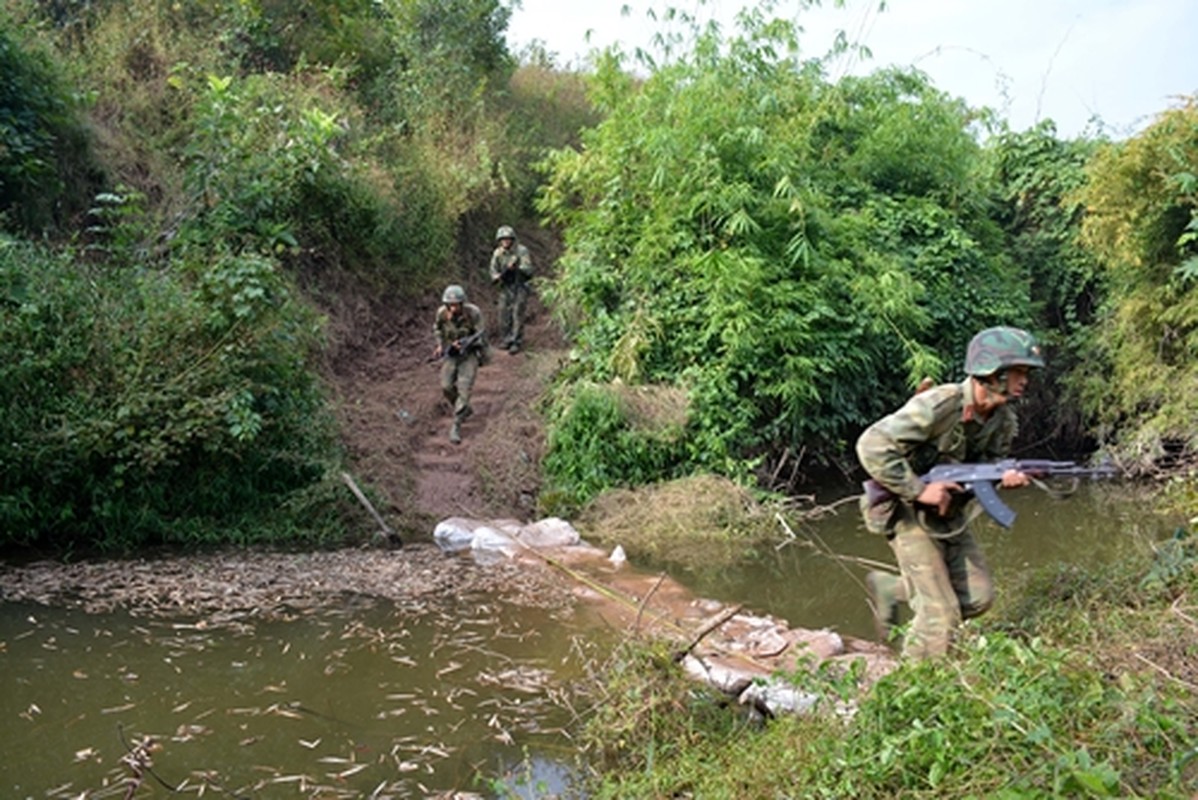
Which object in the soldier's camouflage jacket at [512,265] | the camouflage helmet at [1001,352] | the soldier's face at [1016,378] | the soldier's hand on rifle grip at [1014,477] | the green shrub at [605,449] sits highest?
the soldier's camouflage jacket at [512,265]

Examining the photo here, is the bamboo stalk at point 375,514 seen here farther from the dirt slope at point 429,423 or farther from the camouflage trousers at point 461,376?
the camouflage trousers at point 461,376

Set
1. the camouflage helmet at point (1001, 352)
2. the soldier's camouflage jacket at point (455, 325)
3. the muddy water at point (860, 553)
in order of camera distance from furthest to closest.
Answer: the soldier's camouflage jacket at point (455, 325), the muddy water at point (860, 553), the camouflage helmet at point (1001, 352)

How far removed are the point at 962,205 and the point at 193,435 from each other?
31.3 ft

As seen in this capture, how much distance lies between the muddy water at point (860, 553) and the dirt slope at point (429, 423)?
8.68 feet

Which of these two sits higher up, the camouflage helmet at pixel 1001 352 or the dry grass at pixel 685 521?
the camouflage helmet at pixel 1001 352

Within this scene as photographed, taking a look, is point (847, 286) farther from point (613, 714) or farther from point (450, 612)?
point (613, 714)

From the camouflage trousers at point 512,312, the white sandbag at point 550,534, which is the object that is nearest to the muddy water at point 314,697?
the white sandbag at point 550,534

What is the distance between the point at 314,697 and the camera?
5395mm

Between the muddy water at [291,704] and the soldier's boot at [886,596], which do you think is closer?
the muddy water at [291,704]

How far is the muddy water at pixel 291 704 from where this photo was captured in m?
4.46

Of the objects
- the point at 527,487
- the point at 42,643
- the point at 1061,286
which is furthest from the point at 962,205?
the point at 42,643

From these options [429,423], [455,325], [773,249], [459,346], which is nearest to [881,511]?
[773,249]

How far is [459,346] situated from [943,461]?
287 inches

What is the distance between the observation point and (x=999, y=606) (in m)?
5.68
